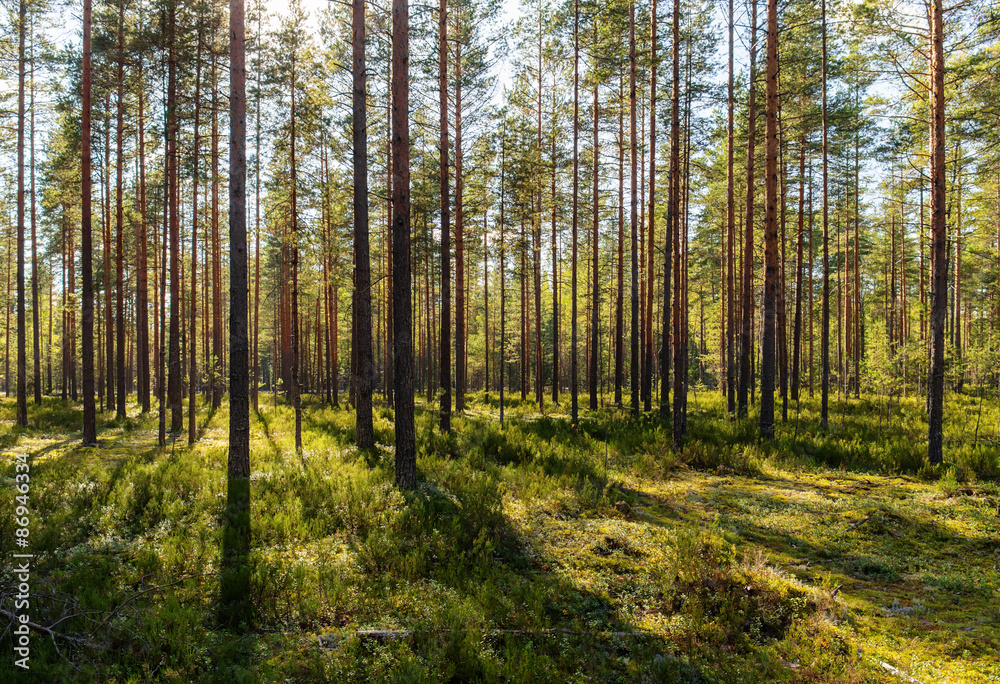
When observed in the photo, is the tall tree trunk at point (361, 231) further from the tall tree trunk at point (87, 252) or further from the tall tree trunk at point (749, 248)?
the tall tree trunk at point (749, 248)

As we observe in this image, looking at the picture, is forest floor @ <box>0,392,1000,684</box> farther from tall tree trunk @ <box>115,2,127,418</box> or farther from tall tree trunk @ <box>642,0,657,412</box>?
tall tree trunk @ <box>642,0,657,412</box>

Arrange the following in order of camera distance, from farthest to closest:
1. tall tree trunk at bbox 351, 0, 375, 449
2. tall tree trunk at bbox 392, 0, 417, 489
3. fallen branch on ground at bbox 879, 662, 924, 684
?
tall tree trunk at bbox 351, 0, 375, 449 < tall tree trunk at bbox 392, 0, 417, 489 < fallen branch on ground at bbox 879, 662, 924, 684

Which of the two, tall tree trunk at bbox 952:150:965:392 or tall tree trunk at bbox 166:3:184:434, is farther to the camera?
tall tree trunk at bbox 952:150:965:392

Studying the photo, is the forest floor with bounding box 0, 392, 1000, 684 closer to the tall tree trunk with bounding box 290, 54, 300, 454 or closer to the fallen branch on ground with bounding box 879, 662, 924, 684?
the fallen branch on ground with bounding box 879, 662, 924, 684

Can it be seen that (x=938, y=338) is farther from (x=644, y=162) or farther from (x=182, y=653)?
(x=182, y=653)

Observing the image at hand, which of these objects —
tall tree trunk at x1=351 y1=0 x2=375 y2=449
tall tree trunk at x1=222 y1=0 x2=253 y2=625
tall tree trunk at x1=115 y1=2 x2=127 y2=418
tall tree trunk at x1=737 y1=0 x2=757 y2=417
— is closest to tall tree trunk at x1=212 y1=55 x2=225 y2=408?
tall tree trunk at x1=115 y1=2 x2=127 y2=418

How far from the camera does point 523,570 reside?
521cm

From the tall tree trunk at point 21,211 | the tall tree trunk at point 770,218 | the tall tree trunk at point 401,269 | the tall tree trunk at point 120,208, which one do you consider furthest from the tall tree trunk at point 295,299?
the tall tree trunk at point 770,218

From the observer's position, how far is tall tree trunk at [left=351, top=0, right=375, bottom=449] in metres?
9.03

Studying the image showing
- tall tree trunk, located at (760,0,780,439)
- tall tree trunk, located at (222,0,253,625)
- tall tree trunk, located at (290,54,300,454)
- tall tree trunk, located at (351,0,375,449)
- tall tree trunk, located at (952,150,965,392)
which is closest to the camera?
tall tree trunk, located at (222,0,253,625)

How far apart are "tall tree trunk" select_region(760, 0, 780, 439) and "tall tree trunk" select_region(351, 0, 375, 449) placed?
9.43 metres

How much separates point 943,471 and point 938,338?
2.75 meters

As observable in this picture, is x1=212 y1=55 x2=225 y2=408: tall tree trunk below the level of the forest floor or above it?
above

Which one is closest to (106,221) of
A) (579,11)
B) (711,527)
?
(579,11)
